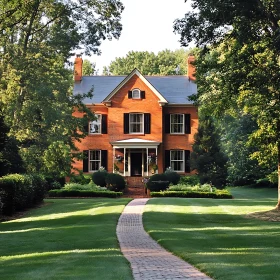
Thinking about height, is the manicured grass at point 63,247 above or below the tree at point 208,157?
below

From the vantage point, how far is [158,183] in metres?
37.3

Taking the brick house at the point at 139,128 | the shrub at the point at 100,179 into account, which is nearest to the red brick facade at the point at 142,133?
the brick house at the point at 139,128

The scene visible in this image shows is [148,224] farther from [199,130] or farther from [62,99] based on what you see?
[199,130]

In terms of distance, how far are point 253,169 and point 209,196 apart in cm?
1552

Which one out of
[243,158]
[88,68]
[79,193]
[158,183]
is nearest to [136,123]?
[158,183]

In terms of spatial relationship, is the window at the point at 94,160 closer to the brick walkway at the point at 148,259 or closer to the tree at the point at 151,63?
the brick walkway at the point at 148,259

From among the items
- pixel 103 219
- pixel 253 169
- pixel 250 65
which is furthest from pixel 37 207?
pixel 253 169

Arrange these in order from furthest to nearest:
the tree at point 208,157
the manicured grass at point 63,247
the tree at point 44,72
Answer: the tree at point 208,157 < the tree at point 44,72 < the manicured grass at point 63,247

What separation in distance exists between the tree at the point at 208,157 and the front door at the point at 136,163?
14.4 ft

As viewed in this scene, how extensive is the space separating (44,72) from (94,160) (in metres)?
11.0

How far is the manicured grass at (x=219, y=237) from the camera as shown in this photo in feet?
31.9

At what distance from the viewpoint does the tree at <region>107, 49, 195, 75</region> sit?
257 ft

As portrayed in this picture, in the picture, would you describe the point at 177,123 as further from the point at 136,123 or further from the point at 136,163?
the point at 136,163

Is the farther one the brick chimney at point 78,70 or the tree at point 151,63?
the tree at point 151,63
